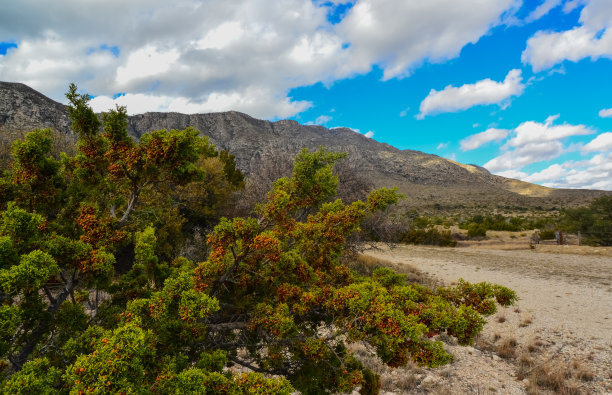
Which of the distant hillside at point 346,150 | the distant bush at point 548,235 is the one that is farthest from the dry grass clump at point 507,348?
the distant hillside at point 346,150

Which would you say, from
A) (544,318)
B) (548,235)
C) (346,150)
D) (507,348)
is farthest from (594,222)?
(346,150)

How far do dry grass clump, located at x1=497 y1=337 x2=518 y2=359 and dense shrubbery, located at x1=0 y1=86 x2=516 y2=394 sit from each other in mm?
6002

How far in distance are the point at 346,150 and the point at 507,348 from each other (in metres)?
42.3

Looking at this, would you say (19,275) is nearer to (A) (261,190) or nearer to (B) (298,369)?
(B) (298,369)

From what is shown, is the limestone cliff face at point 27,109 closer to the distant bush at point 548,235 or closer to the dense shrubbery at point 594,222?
the distant bush at point 548,235

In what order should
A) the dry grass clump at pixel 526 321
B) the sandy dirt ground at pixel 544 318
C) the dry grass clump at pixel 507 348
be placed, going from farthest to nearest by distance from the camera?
the dry grass clump at pixel 526 321
the dry grass clump at pixel 507 348
the sandy dirt ground at pixel 544 318

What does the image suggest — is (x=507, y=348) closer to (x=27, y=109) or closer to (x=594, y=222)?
(x=594, y=222)

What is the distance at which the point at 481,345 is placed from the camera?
9.06 m

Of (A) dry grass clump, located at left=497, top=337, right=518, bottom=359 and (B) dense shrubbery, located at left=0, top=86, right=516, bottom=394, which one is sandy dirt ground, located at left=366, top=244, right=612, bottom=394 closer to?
(A) dry grass clump, located at left=497, top=337, right=518, bottom=359

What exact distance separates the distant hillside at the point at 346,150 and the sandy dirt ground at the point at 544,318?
24769mm

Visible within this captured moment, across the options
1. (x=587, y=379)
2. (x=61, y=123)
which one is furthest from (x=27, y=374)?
(x=61, y=123)

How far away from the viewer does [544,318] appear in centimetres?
Result: 1119

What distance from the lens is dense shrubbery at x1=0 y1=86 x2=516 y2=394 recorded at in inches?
105

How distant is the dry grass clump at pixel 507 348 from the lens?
8.40 meters
